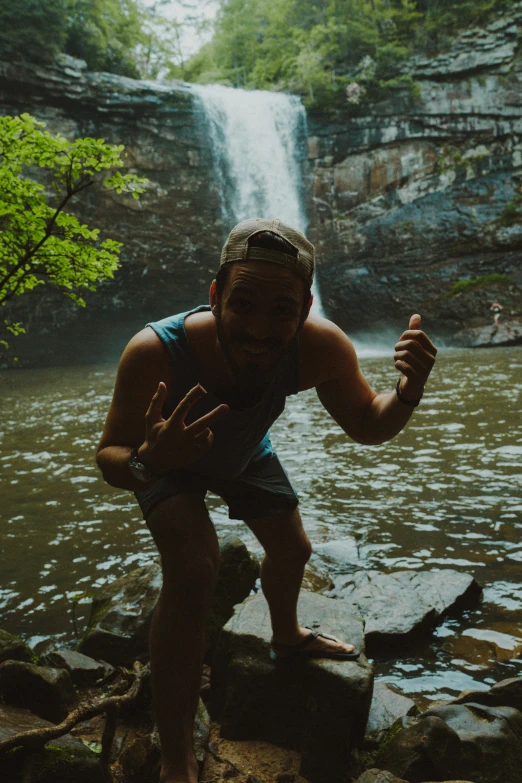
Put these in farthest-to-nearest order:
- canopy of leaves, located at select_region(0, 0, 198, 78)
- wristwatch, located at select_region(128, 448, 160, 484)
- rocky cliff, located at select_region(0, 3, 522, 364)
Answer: rocky cliff, located at select_region(0, 3, 522, 364) → canopy of leaves, located at select_region(0, 0, 198, 78) → wristwatch, located at select_region(128, 448, 160, 484)

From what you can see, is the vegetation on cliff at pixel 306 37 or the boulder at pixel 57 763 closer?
the boulder at pixel 57 763

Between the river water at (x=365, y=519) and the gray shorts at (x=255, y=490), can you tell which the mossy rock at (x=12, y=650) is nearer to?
the river water at (x=365, y=519)

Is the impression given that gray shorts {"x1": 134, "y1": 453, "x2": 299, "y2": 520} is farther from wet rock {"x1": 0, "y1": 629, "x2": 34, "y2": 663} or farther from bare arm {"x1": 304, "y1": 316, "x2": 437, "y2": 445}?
wet rock {"x1": 0, "y1": 629, "x2": 34, "y2": 663}

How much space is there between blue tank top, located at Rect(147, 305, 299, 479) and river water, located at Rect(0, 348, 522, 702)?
63.6 inches

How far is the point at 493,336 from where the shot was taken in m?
23.3

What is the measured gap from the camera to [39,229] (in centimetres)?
529

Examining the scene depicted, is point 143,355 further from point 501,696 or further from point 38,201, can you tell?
point 38,201

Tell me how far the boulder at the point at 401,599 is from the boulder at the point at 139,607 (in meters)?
0.71

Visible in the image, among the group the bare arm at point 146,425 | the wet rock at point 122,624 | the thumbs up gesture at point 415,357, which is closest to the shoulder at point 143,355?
the bare arm at point 146,425

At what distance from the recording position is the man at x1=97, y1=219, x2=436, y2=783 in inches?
77.7

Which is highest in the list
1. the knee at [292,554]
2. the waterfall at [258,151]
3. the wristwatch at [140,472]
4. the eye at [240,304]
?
the waterfall at [258,151]

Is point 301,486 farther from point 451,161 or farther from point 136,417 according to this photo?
point 451,161

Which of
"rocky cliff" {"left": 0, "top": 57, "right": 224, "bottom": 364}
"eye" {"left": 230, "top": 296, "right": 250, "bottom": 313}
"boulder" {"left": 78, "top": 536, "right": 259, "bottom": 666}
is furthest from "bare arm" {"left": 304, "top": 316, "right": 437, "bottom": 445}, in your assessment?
"rocky cliff" {"left": 0, "top": 57, "right": 224, "bottom": 364}

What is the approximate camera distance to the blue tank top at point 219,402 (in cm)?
214
